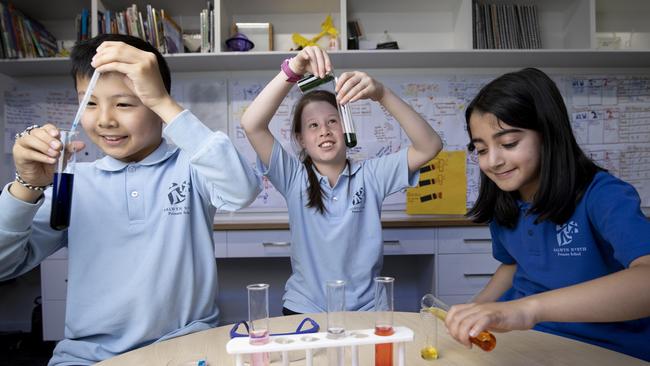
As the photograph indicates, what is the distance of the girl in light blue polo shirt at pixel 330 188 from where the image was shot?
1331 mm

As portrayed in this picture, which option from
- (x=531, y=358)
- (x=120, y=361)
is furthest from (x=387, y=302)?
(x=120, y=361)

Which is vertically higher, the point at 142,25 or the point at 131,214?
the point at 142,25

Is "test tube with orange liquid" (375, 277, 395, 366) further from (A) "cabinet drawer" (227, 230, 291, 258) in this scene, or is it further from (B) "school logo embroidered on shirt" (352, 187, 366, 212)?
(A) "cabinet drawer" (227, 230, 291, 258)

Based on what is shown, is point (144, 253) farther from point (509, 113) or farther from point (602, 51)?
point (602, 51)

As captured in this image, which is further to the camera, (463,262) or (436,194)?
(436,194)

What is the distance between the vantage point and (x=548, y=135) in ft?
3.31

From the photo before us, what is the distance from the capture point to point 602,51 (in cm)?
245

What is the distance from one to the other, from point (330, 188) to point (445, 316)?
85 centimetres

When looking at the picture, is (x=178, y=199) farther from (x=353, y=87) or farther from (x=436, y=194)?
(x=436, y=194)

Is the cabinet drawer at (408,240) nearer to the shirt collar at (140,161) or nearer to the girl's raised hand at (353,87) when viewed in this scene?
the girl's raised hand at (353,87)

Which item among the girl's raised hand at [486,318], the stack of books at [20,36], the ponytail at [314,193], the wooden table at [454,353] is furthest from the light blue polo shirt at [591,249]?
the stack of books at [20,36]

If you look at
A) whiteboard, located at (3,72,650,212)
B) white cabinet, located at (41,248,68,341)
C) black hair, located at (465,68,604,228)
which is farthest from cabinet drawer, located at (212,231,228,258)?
black hair, located at (465,68,604,228)

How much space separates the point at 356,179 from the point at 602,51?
6.32ft

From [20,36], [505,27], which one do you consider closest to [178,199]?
[20,36]
